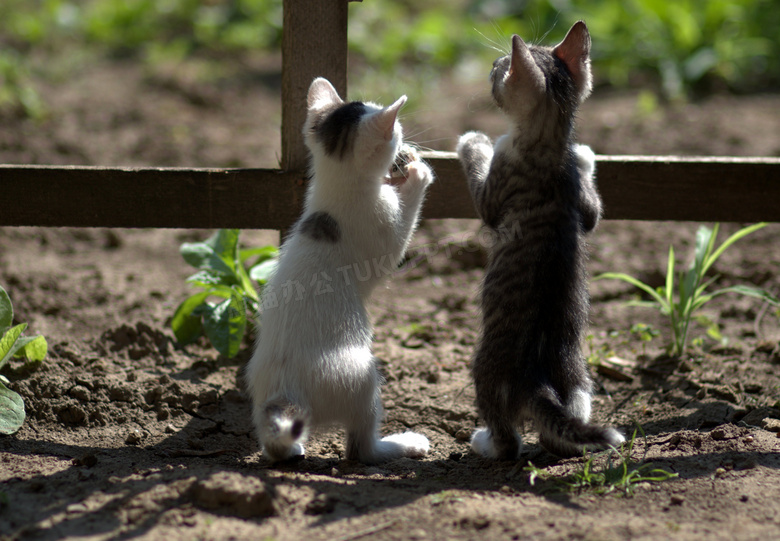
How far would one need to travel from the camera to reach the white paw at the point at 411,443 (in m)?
3.46

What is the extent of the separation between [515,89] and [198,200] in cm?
173

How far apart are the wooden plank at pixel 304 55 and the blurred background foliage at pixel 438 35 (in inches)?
175

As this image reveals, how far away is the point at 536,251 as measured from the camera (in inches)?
130

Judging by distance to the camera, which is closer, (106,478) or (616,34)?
(106,478)

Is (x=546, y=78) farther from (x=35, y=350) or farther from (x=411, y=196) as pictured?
(x=35, y=350)

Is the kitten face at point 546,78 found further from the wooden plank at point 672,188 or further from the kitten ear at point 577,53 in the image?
the wooden plank at point 672,188

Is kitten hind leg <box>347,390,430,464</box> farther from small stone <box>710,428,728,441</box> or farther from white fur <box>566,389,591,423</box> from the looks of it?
small stone <box>710,428,728,441</box>

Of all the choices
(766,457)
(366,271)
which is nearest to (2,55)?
(366,271)

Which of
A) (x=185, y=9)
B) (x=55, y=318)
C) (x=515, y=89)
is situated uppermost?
(x=185, y=9)

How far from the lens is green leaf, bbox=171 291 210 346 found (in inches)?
163

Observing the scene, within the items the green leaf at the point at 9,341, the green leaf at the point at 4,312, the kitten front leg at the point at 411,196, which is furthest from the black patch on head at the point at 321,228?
the green leaf at the point at 4,312

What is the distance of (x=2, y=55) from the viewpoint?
8.80 meters

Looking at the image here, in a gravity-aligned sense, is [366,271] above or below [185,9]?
below

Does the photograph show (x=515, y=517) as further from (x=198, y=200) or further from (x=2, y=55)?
(x=2, y=55)
